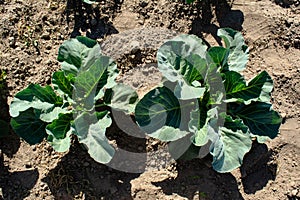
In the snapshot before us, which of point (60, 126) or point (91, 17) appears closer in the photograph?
point (60, 126)

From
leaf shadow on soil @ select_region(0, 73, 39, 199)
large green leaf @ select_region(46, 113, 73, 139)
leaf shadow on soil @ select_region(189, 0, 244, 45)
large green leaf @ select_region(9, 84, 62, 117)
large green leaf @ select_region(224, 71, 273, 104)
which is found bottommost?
leaf shadow on soil @ select_region(0, 73, 39, 199)

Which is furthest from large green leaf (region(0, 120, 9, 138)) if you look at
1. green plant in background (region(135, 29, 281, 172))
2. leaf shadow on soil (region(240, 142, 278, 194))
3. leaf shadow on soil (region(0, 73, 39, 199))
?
leaf shadow on soil (region(240, 142, 278, 194))

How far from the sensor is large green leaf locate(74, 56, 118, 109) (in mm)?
3506

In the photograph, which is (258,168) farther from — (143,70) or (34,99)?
(34,99)

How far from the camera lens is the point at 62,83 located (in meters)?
3.62

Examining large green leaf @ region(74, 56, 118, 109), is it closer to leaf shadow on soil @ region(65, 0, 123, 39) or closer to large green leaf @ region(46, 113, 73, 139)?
large green leaf @ region(46, 113, 73, 139)

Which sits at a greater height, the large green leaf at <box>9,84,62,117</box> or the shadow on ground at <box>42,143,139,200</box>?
the large green leaf at <box>9,84,62,117</box>

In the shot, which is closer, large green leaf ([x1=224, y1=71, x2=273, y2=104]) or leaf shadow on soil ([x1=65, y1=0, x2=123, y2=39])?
large green leaf ([x1=224, y1=71, x2=273, y2=104])

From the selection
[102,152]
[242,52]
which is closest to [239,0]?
[242,52]

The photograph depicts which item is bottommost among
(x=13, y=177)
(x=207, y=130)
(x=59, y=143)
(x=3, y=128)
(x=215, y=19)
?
(x=13, y=177)

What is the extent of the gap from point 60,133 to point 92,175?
41 cm

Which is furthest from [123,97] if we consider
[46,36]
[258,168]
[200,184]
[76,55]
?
[258,168]

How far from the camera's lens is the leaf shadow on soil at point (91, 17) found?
13.6 ft

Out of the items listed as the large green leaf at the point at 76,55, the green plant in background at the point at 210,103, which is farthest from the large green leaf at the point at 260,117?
the large green leaf at the point at 76,55
